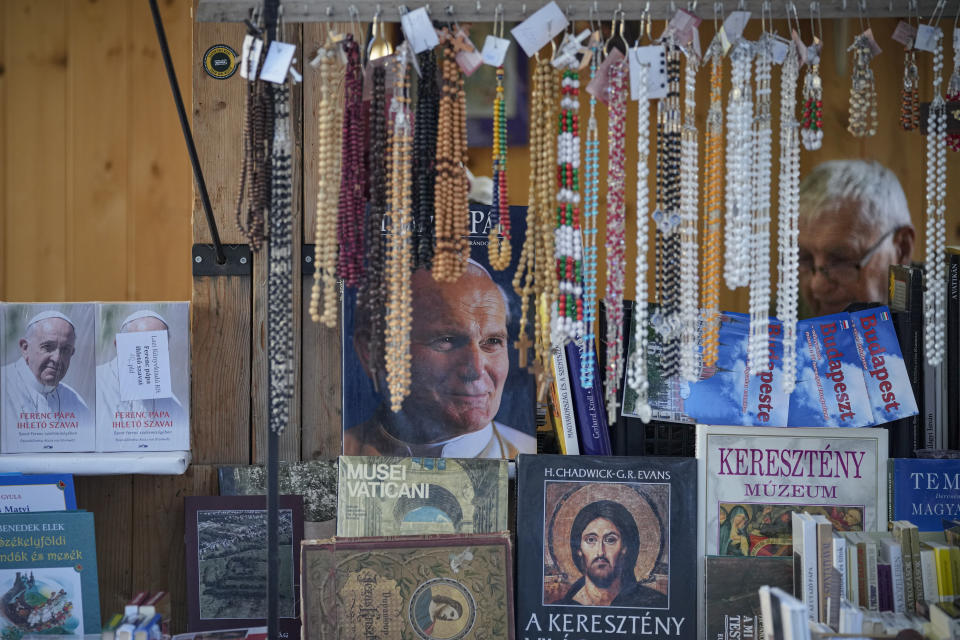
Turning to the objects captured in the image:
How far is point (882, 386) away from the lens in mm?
2533

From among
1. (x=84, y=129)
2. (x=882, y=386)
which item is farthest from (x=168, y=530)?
(x=882, y=386)

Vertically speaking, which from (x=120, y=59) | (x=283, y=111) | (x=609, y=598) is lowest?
(x=609, y=598)

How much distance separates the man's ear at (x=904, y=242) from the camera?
3.40 metres

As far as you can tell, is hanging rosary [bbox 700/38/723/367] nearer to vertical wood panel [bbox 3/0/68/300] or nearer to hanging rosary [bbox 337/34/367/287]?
hanging rosary [bbox 337/34/367/287]

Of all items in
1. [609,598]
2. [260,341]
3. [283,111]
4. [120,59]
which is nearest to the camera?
[283,111]

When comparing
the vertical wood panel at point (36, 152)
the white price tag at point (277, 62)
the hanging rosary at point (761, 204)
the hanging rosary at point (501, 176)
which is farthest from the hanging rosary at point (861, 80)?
the vertical wood panel at point (36, 152)

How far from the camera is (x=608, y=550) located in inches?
97.2

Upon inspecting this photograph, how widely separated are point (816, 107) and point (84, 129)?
2.29 metres

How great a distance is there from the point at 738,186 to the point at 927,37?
490 millimetres

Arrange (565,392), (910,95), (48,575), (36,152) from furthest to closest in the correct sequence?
(36,152) < (565,392) < (48,575) < (910,95)

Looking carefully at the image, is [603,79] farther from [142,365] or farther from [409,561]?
[142,365]

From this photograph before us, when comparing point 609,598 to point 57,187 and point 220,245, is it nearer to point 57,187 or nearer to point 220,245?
point 220,245

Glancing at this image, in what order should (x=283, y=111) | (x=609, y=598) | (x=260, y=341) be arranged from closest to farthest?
(x=283, y=111)
(x=609, y=598)
(x=260, y=341)

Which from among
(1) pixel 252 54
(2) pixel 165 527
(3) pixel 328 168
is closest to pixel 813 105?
(3) pixel 328 168
